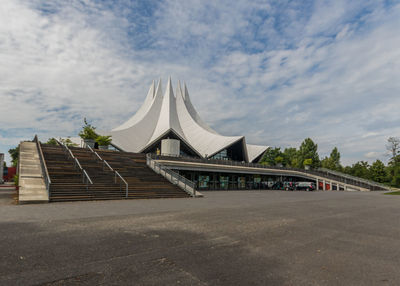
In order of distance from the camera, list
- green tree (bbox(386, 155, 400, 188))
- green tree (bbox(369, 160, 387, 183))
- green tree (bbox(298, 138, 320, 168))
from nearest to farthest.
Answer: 1. green tree (bbox(386, 155, 400, 188))
2. green tree (bbox(369, 160, 387, 183))
3. green tree (bbox(298, 138, 320, 168))

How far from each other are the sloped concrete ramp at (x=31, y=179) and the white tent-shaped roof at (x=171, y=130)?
2441 cm

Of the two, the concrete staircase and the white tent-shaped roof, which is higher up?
the white tent-shaped roof

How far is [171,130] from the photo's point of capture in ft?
148

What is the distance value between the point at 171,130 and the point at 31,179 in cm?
3252

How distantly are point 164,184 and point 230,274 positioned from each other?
13997 millimetres

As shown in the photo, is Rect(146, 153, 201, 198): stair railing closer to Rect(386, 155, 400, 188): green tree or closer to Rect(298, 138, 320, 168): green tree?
Rect(386, 155, 400, 188): green tree

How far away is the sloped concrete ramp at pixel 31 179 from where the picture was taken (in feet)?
35.9

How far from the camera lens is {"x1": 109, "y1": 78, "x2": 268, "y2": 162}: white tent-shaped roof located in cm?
4431

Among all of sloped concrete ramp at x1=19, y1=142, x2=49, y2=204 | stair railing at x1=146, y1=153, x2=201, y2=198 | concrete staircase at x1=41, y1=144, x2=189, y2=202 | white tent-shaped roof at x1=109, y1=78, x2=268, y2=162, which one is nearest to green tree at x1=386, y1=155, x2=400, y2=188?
white tent-shaped roof at x1=109, y1=78, x2=268, y2=162

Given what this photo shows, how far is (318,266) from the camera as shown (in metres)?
3.78

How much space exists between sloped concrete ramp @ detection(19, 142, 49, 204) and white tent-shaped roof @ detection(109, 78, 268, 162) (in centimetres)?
2441

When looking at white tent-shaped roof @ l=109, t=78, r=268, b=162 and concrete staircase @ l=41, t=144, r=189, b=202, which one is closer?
concrete staircase @ l=41, t=144, r=189, b=202

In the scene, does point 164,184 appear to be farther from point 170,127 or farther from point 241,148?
point 241,148

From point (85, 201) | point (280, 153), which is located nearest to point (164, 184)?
point (85, 201)
